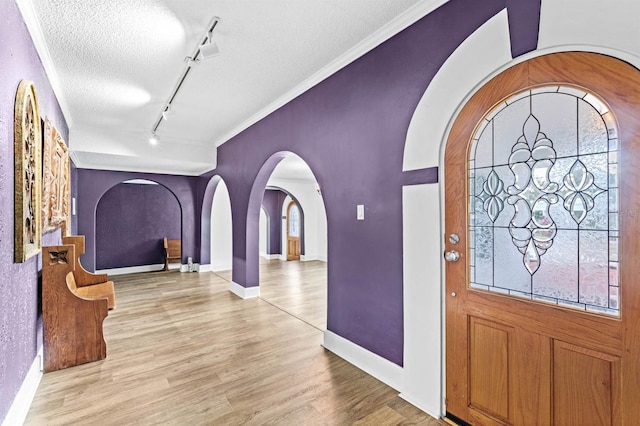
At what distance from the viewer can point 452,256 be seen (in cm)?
187

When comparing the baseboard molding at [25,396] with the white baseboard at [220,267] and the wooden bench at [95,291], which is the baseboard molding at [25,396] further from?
the white baseboard at [220,267]

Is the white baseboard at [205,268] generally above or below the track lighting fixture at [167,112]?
below

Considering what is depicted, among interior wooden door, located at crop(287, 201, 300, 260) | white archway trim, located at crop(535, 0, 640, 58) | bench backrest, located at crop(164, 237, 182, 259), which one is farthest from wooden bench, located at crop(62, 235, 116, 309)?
interior wooden door, located at crop(287, 201, 300, 260)

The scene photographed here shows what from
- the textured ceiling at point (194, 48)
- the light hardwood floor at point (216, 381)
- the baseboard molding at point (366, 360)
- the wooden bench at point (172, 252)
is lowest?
the light hardwood floor at point (216, 381)

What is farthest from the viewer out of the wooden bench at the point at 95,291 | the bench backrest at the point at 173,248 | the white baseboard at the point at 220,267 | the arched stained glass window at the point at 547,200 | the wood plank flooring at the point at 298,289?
the bench backrest at the point at 173,248

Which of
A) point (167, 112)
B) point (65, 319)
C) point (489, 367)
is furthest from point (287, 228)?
point (489, 367)

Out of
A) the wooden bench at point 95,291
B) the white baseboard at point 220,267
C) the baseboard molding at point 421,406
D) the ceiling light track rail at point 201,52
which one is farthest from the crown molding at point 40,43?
the white baseboard at point 220,267

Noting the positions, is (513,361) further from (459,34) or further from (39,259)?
(39,259)

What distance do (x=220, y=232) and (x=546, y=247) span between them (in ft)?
22.8

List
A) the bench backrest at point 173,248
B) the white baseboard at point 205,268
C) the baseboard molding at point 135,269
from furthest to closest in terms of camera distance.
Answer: the bench backrest at point 173,248 → the white baseboard at point 205,268 → the baseboard molding at point 135,269

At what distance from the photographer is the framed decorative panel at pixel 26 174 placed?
183cm

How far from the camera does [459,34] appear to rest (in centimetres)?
187

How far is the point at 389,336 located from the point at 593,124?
1.79 metres

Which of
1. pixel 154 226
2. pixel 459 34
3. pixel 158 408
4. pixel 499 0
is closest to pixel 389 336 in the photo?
pixel 158 408
